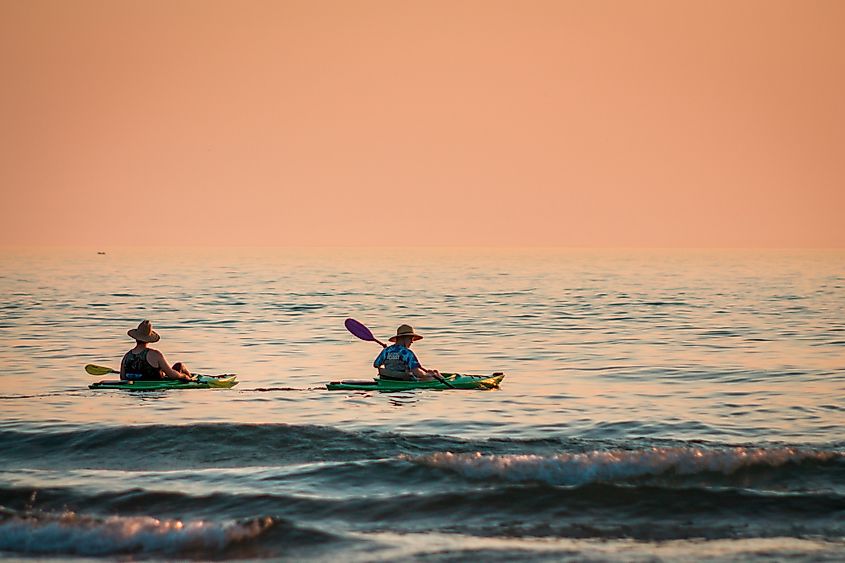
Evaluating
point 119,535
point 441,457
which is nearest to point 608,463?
point 441,457

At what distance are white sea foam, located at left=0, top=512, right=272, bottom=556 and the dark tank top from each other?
9.64 metres

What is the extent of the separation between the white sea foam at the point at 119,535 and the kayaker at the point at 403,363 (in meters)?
9.66

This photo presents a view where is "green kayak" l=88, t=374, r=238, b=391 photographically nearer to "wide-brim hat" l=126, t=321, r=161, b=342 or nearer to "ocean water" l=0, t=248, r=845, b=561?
"ocean water" l=0, t=248, r=845, b=561

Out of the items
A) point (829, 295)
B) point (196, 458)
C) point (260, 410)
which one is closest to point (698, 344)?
point (260, 410)

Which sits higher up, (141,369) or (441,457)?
(141,369)

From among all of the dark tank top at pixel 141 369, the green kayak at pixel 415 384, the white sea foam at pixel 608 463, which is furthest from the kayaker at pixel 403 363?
the white sea foam at pixel 608 463

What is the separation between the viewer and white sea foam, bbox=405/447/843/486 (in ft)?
51.2

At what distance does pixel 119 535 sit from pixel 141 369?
34.1 feet

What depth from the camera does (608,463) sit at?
16.0 meters

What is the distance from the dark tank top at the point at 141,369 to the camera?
906 inches

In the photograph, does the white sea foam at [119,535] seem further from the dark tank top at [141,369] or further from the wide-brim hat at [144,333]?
the dark tank top at [141,369]

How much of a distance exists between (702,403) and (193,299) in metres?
43.8

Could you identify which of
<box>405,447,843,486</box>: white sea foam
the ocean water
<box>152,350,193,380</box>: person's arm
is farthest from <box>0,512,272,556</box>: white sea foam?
<box>152,350,193,380</box>: person's arm

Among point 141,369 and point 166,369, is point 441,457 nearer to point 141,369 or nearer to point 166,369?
point 166,369
